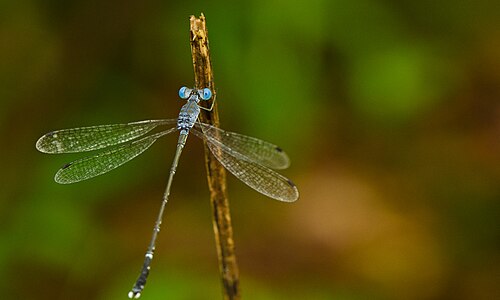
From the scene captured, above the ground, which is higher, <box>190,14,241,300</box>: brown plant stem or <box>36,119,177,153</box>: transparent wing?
<box>36,119,177,153</box>: transparent wing

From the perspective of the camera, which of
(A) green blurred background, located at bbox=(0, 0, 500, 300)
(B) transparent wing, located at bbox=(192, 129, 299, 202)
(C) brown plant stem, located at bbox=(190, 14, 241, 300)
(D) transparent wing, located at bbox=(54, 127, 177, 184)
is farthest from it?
(A) green blurred background, located at bbox=(0, 0, 500, 300)

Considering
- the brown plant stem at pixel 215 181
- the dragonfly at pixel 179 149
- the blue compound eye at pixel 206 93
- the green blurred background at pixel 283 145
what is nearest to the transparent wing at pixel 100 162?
the dragonfly at pixel 179 149

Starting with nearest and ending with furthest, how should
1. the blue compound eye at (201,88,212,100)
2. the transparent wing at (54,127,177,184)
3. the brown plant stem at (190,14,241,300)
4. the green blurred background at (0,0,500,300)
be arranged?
the brown plant stem at (190,14,241,300) < the blue compound eye at (201,88,212,100) < the transparent wing at (54,127,177,184) < the green blurred background at (0,0,500,300)

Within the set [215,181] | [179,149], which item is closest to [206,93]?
[215,181]

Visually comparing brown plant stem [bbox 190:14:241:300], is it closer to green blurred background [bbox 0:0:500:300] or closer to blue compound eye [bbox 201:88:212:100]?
blue compound eye [bbox 201:88:212:100]

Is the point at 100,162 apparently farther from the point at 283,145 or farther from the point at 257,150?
the point at 283,145

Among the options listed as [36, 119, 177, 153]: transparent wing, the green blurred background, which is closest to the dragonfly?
[36, 119, 177, 153]: transparent wing

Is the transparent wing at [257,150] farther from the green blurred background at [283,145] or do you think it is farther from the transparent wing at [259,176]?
the green blurred background at [283,145]

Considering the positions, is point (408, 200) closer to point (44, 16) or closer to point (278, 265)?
point (278, 265)
